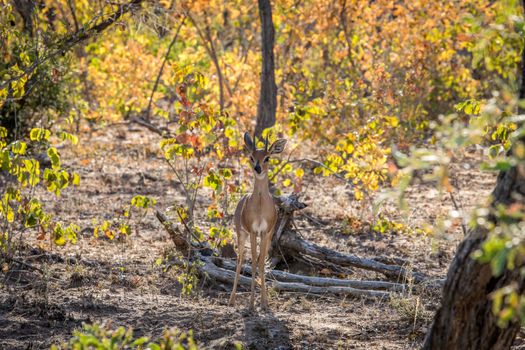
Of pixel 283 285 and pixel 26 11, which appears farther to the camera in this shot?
pixel 26 11

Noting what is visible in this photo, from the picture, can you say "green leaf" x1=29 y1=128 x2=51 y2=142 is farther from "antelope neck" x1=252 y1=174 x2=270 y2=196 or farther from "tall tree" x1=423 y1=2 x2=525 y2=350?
"tall tree" x1=423 y1=2 x2=525 y2=350

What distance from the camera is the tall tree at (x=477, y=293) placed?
474 centimetres

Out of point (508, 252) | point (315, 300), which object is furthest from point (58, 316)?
point (508, 252)

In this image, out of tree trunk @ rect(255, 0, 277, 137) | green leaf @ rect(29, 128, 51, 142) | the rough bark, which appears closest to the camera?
green leaf @ rect(29, 128, 51, 142)

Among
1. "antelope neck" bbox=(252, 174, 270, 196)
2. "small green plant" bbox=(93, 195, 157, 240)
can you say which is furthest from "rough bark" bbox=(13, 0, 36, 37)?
"antelope neck" bbox=(252, 174, 270, 196)

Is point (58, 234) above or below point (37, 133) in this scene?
below

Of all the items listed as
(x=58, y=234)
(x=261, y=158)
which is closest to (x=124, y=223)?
(x=58, y=234)

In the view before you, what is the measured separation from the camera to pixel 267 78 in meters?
10.4

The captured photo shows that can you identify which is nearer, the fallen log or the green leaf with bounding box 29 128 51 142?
the green leaf with bounding box 29 128 51 142

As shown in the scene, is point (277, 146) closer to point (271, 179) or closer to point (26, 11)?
point (271, 179)

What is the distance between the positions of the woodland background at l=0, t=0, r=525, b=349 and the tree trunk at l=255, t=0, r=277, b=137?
0.02 metres

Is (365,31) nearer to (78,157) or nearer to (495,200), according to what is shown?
(78,157)

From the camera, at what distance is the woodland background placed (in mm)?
4824

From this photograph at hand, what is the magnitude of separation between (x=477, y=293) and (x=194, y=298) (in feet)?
11.9
